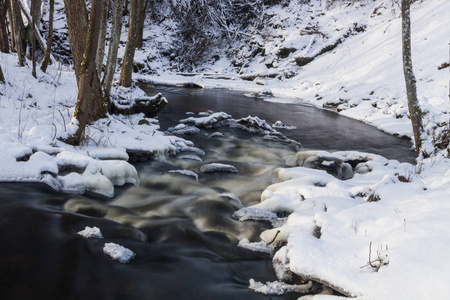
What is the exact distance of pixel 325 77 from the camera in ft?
64.0

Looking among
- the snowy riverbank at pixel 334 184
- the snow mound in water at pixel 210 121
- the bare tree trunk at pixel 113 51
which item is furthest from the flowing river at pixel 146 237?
the snow mound in water at pixel 210 121

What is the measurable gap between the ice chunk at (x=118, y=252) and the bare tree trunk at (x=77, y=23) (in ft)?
14.1

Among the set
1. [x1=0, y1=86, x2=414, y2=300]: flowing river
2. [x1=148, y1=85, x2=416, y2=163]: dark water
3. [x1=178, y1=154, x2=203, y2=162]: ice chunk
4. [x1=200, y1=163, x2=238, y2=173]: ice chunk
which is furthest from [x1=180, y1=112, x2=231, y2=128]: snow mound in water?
[x1=200, y1=163, x2=238, y2=173]: ice chunk

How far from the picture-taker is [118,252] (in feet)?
10.9

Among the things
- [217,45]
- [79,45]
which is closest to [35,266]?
[79,45]

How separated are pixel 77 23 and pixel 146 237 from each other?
188 inches

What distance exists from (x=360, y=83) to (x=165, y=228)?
539 inches

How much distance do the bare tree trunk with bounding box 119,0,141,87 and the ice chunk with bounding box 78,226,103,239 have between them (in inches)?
288

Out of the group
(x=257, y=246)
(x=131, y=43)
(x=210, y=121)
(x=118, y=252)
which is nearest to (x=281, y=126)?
(x=210, y=121)

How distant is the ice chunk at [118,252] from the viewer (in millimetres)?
3287

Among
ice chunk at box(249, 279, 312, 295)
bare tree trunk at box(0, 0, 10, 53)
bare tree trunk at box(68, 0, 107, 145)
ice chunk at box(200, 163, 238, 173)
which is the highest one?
bare tree trunk at box(0, 0, 10, 53)

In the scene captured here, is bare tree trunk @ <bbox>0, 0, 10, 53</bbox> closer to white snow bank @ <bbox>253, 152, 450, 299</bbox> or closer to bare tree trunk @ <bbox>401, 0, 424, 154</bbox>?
white snow bank @ <bbox>253, 152, 450, 299</bbox>

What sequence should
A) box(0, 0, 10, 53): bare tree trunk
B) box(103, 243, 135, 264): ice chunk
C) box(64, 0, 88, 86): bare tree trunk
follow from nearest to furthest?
box(103, 243, 135, 264): ice chunk, box(64, 0, 88, 86): bare tree trunk, box(0, 0, 10, 53): bare tree trunk

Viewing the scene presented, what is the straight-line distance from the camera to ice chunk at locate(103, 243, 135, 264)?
10.8 ft
